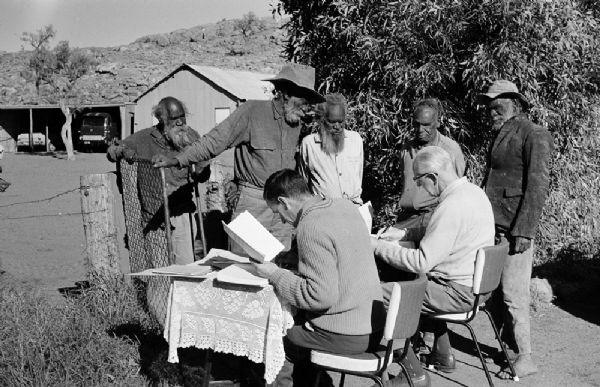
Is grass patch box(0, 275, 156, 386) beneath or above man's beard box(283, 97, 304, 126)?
beneath

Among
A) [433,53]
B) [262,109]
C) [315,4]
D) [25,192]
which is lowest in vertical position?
[25,192]

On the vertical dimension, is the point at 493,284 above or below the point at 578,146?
below

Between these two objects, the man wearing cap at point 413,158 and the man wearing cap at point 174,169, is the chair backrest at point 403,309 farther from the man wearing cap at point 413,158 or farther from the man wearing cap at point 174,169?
the man wearing cap at point 174,169

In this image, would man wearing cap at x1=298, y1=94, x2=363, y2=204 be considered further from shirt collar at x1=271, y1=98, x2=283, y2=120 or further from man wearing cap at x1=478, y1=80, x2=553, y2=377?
man wearing cap at x1=478, y1=80, x2=553, y2=377

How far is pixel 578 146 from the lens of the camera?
28.0 ft

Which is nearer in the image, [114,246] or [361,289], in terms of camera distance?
[361,289]

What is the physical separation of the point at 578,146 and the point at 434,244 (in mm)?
4954

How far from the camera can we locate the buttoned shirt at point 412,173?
18.6ft

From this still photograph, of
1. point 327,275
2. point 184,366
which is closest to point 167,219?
point 184,366

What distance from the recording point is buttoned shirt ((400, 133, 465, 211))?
5.68 meters

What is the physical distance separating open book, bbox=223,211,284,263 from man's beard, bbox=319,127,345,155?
1983 mm

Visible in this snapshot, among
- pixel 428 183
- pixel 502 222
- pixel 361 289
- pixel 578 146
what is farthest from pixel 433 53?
pixel 361 289

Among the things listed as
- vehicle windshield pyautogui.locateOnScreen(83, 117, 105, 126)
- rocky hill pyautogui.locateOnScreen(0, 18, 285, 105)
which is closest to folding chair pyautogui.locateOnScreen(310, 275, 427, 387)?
rocky hill pyautogui.locateOnScreen(0, 18, 285, 105)

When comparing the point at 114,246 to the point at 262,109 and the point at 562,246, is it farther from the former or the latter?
the point at 562,246
